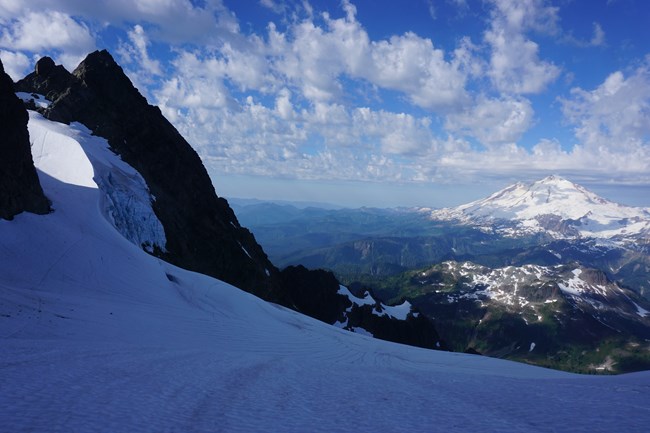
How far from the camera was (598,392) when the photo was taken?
816 centimetres

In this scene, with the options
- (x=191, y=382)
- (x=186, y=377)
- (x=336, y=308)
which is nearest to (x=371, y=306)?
(x=336, y=308)

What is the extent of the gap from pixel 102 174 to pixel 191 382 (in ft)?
128

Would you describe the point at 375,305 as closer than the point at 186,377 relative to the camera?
No

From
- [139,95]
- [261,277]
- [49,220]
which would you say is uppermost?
[139,95]

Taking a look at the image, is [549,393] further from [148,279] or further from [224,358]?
[148,279]

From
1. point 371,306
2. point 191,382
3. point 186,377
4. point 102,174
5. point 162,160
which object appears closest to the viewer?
point 191,382

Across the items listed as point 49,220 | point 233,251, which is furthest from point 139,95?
point 49,220

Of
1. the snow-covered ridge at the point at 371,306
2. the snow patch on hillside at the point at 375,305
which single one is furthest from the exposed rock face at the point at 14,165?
the snow patch on hillside at the point at 375,305

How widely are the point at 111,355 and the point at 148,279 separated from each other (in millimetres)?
14221

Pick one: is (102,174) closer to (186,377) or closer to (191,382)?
(186,377)

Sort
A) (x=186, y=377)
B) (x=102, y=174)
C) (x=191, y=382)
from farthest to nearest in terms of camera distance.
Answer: (x=102, y=174) → (x=186, y=377) → (x=191, y=382)

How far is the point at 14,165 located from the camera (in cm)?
2312

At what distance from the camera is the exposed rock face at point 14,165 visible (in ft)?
69.9

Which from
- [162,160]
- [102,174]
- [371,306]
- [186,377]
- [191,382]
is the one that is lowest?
[371,306]
